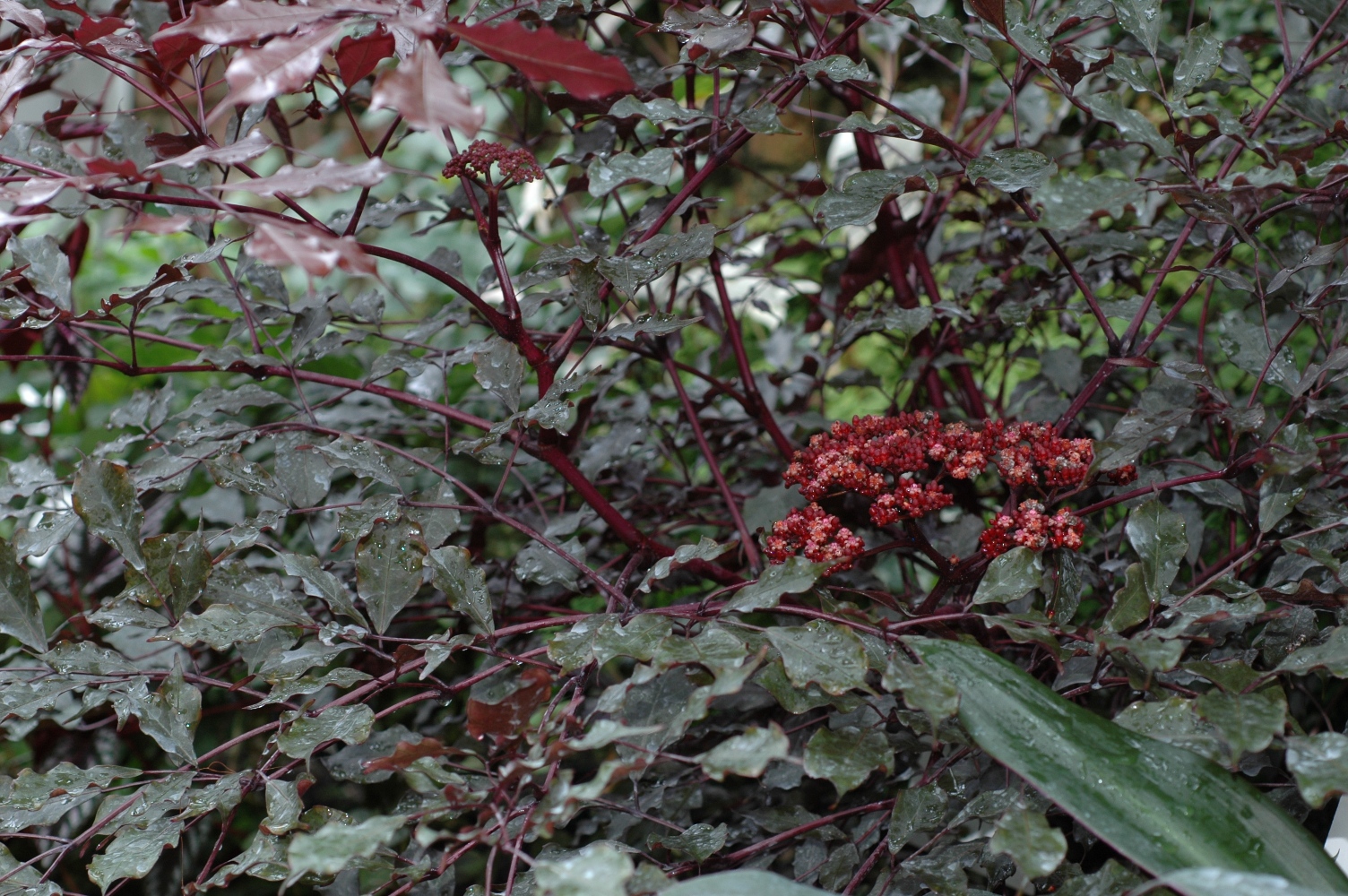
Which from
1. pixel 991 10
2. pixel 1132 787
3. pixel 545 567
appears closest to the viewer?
pixel 1132 787

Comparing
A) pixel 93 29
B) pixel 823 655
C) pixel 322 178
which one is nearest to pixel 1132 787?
pixel 823 655

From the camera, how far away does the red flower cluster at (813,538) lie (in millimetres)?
587

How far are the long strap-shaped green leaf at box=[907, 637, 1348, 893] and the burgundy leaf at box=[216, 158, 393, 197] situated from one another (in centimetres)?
36

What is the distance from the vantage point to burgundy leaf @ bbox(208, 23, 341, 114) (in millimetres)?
383

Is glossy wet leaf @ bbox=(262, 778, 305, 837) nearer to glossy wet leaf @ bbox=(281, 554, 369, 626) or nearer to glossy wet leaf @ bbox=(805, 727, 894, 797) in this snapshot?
glossy wet leaf @ bbox=(281, 554, 369, 626)

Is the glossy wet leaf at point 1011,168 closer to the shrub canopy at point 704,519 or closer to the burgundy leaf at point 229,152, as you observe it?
the shrub canopy at point 704,519

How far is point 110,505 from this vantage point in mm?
606

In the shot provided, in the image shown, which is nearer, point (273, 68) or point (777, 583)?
point (273, 68)

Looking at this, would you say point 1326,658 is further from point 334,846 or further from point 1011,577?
point 334,846

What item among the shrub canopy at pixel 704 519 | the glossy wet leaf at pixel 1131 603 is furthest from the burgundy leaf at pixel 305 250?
the glossy wet leaf at pixel 1131 603

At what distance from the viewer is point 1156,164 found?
3.22 ft

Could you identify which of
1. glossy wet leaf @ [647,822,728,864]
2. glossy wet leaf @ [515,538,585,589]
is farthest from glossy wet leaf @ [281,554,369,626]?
glossy wet leaf @ [647,822,728,864]

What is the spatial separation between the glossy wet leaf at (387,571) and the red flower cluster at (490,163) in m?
0.23

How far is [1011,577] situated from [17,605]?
631mm
